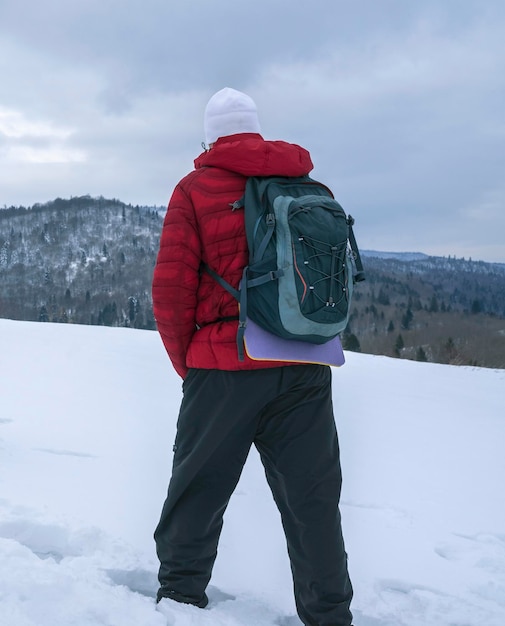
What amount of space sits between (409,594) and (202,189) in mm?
1871

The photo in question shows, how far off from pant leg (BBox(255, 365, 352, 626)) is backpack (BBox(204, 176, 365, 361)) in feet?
0.70

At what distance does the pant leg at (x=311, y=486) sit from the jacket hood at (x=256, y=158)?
665mm

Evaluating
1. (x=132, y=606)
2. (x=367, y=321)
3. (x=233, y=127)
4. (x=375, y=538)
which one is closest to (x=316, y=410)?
(x=132, y=606)

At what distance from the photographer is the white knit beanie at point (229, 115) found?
1.94 metres

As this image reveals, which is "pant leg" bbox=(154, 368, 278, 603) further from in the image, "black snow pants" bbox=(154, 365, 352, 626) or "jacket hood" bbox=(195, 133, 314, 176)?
"jacket hood" bbox=(195, 133, 314, 176)

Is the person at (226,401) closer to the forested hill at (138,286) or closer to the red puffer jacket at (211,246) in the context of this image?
the red puffer jacket at (211,246)

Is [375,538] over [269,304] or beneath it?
beneath

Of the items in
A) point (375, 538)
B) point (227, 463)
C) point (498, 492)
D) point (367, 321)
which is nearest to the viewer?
point (227, 463)

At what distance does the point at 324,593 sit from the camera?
6.25 ft

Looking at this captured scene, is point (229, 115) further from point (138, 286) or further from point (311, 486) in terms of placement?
point (138, 286)

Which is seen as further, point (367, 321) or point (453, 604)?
point (367, 321)

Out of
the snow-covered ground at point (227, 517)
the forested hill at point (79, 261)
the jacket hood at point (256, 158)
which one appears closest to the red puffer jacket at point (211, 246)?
the jacket hood at point (256, 158)

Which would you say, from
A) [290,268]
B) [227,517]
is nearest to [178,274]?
[290,268]

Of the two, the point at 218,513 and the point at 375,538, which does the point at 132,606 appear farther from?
the point at 375,538
